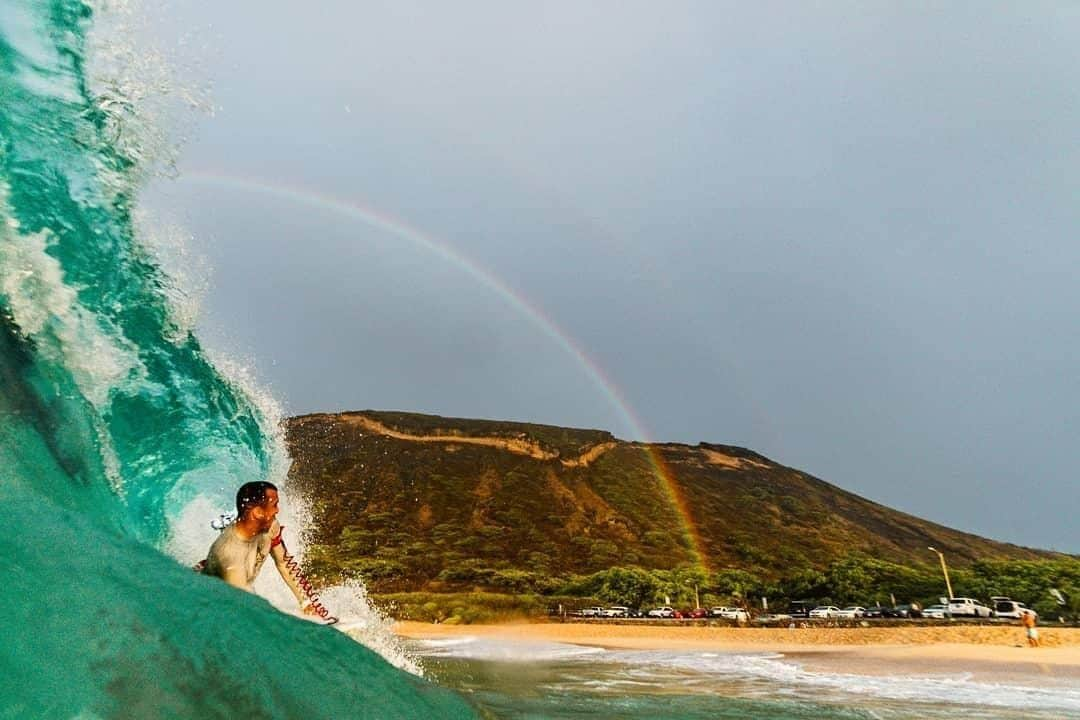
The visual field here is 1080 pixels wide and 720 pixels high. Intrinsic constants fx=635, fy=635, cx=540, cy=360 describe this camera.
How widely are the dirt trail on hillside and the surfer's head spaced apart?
342ft

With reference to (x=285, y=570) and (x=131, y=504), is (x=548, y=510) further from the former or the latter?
(x=285, y=570)

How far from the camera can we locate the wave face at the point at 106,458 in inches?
94.7

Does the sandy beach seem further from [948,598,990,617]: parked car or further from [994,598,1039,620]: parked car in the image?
[948,598,990,617]: parked car

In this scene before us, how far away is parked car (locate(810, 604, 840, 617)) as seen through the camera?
1746 inches

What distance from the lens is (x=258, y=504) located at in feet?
13.2

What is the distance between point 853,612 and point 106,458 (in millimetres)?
50249

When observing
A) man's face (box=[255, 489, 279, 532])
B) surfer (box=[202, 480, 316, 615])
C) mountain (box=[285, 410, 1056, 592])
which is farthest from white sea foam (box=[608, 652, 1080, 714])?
mountain (box=[285, 410, 1056, 592])

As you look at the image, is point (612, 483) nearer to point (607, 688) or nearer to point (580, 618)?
point (580, 618)

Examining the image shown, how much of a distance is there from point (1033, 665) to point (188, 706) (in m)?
26.8

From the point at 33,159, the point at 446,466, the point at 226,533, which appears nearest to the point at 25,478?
the point at 226,533

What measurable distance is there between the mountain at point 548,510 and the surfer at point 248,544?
187 ft

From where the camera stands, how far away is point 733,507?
105 meters

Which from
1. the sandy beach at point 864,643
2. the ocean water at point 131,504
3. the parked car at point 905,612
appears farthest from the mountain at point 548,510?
the ocean water at point 131,504

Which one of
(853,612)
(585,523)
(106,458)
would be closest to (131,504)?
(106,458)
